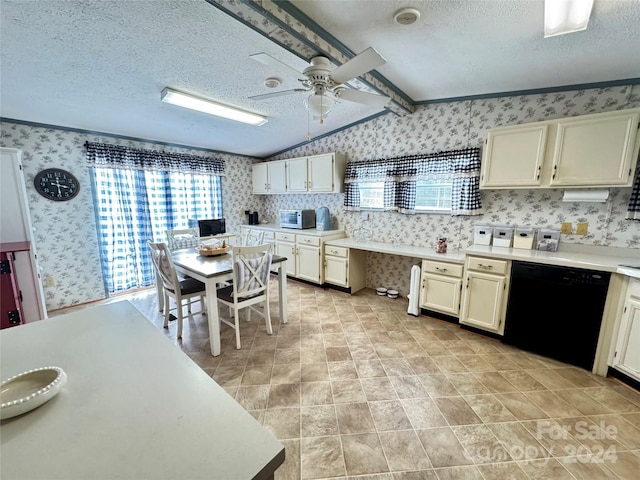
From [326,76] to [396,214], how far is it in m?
2.34

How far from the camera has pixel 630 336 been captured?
2037mm

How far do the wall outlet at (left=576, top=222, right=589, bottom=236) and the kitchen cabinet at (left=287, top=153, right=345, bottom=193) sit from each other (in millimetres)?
2830

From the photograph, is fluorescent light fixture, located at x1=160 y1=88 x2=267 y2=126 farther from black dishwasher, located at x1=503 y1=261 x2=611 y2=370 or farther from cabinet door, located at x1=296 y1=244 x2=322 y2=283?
black dishwasher, located at x1=503 y1=261 x2=611 y2=370

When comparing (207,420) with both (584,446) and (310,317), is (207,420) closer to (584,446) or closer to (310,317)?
(584,446)

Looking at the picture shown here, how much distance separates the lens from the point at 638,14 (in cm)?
156

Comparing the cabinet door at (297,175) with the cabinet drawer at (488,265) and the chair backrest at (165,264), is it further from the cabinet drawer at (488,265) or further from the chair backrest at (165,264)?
the cabinet drawer at (488,265)

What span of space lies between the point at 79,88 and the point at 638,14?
4.17 metres

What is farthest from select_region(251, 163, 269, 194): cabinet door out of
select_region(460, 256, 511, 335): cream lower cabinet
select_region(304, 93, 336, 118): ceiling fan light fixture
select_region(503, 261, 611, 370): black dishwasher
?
select_region(503, 261, 611, 370): black dishwasher

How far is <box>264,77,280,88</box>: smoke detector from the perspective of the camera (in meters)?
2.50

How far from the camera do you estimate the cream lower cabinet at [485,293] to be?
8.59 ft

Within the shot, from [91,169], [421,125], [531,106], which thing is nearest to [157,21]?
[91,169]

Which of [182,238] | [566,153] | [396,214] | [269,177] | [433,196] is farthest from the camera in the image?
[269,177]

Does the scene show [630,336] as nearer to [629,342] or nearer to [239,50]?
[629,342]

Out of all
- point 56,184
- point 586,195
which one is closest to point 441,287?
point 586,195
